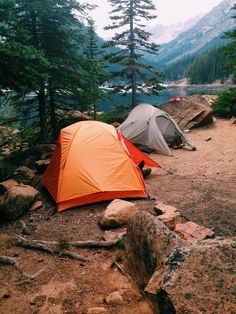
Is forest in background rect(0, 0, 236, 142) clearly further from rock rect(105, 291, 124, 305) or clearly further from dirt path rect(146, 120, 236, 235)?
rock rect(105, 291, 124, 305)

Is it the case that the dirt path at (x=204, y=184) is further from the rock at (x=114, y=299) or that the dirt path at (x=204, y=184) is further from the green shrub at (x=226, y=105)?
the green shrub at (x=226, y=105)

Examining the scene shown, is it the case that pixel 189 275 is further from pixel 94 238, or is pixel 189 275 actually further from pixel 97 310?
pixel 94 238

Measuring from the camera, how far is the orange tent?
795 centimetres

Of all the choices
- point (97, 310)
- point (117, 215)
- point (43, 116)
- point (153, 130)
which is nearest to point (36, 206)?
point (117, 215)

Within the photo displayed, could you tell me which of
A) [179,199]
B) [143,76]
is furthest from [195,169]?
[143,76]

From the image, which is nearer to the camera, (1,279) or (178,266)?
(178,266)

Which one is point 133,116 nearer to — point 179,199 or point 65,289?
point 179,199

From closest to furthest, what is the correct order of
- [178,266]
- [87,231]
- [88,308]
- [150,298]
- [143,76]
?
[178,266], [150,298], [88,308], [87,231], [143,76]

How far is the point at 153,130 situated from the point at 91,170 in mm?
6856

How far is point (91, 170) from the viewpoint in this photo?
8195mm

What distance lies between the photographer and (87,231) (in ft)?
22.1

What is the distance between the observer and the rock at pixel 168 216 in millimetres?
6496

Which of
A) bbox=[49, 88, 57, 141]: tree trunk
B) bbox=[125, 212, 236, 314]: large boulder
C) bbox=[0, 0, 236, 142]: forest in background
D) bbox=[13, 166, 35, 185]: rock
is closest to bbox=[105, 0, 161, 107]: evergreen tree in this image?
bbox=[0, 0, 236, 142]: forest in background

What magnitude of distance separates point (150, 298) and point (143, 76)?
1811cm
